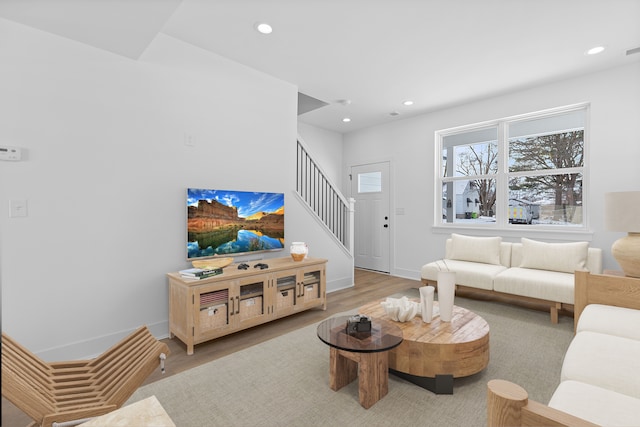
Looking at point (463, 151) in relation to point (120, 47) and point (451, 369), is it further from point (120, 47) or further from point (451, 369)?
point (120, 47)

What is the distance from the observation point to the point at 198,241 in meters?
3.30

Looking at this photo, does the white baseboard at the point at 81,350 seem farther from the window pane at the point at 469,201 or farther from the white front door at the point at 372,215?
the window pane at the point at 469,201

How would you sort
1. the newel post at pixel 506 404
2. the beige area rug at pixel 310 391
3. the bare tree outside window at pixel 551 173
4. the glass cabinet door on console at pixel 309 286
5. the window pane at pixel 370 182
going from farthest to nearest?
the window pane at pixel 370 182 → the bare tree outside window at pixel 551 173 → the glass cabinet door on console at pixel 309 286 → the beige area rug at pixel 310 391 → the newel post at pixel 506 404

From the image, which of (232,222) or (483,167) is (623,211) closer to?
(483,167)

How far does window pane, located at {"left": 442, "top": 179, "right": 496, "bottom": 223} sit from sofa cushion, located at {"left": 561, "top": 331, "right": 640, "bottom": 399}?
10.2 ft

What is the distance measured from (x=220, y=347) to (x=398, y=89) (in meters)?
3.68

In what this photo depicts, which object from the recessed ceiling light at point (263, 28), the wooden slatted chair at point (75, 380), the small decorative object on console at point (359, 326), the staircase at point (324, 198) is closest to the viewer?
the wooden slatted chair at point (75, 380)

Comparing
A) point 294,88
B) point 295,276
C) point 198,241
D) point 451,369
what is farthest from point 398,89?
point 451,369

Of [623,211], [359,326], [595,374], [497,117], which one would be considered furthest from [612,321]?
[497,117]

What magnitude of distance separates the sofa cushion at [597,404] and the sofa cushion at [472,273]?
2238 millimetres

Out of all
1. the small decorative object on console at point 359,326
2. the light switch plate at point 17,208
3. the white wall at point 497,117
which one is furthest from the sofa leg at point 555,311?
the light switch plate at point 17,208

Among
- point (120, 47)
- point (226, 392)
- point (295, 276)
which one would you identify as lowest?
point (226, 392)

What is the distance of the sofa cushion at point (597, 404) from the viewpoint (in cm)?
128

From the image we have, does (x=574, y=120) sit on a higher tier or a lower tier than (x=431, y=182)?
higher
